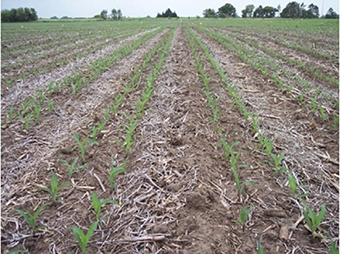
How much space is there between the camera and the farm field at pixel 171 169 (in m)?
1.83

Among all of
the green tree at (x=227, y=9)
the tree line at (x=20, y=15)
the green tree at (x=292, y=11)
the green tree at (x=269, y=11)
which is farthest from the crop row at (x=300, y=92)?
the green tree at (x=227, y=9)

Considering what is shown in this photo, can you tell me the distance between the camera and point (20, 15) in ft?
162

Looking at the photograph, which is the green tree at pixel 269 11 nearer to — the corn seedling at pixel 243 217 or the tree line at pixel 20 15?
the tree line at pixel 20 15

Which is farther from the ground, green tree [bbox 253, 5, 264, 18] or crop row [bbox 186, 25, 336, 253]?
green tree [bbox 253, 5, 264, 18]

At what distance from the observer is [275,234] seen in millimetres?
1851

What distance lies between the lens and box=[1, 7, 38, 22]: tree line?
157 ft

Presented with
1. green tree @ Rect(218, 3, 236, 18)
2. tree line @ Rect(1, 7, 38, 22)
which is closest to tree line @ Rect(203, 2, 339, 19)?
green tree @ Rect(218, 3, 236, 18)

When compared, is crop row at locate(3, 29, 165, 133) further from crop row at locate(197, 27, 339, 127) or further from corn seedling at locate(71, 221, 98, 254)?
crop row at locate(197, 27, 339, 127)

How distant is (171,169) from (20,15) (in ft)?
193

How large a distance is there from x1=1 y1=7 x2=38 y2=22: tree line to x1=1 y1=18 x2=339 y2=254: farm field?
53.9 metres

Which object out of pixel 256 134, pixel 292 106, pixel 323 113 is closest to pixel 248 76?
pixel 292 106

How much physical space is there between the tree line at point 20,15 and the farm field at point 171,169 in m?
53.9

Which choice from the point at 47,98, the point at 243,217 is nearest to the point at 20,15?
the point at 47,98

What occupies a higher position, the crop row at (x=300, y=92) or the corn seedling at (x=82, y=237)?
the crop row at (x=300, y=92)
